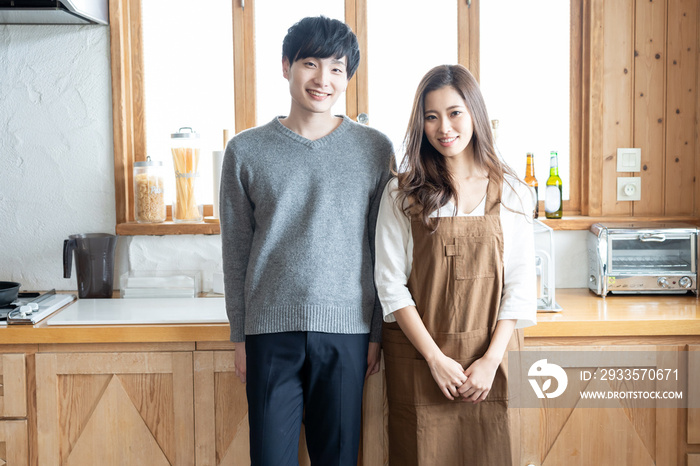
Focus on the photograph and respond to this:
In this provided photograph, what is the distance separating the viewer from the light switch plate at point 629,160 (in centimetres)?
217

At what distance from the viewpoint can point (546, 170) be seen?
2.26m

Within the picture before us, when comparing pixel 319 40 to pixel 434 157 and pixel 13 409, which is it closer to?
pixel 434 157

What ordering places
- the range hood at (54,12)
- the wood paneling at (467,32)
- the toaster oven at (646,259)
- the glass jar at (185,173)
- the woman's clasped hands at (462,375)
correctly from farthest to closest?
the wood paneling at (467,32)
the glass jar at (185,173)
the toaster oven at (646,259)
the range hood at (54,12)
the woman's clasped hands at (462,375)

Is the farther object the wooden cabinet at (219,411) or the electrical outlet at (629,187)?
the electrical outlet at (629,187)

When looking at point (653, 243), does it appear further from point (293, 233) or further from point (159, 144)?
point (159, 144)

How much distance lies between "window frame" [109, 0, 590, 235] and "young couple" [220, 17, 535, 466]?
75cm

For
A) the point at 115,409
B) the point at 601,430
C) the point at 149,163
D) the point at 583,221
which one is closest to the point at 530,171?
the point at 583,221

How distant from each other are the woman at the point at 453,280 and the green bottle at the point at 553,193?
2.33ft

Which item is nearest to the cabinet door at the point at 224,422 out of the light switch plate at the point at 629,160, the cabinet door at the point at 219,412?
the cabinet door at the point at 219,412

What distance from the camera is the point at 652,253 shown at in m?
2.01

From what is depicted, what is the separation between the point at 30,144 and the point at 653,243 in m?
2.16

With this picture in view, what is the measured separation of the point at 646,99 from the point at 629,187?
0.31 m

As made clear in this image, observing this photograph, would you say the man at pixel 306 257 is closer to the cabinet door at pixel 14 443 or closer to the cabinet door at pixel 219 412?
the cabinet door at pixel 219 412

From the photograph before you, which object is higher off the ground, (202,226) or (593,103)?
(593,103)
